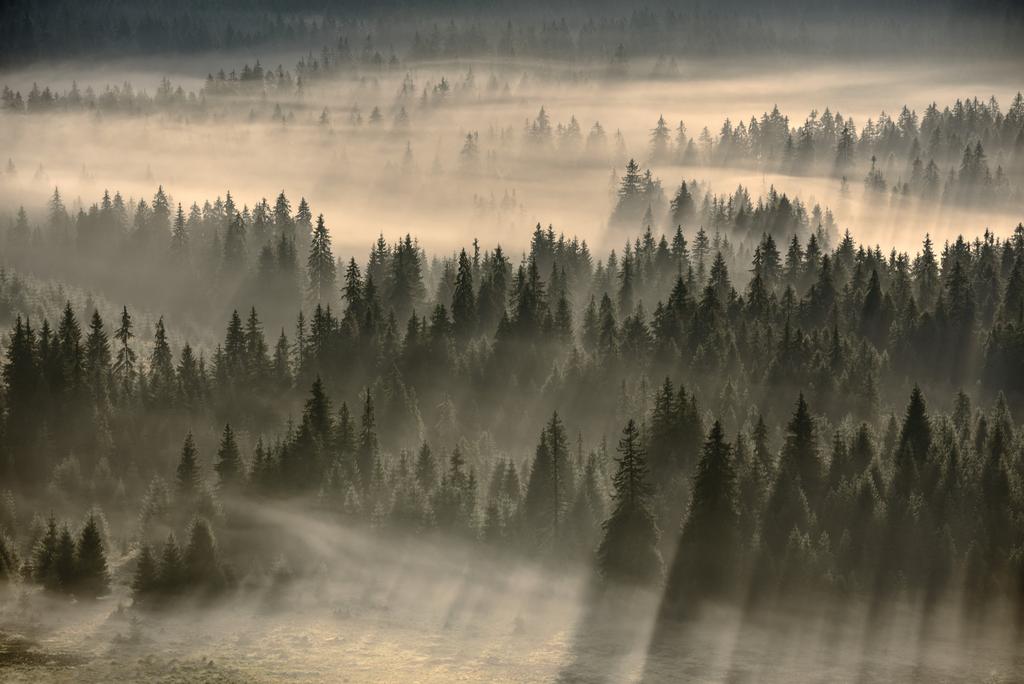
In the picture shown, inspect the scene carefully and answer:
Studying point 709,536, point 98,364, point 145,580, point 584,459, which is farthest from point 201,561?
point 98,364

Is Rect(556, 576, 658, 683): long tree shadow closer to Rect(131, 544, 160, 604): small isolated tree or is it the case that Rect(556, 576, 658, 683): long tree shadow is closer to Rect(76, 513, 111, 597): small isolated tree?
Rect(131, 544, 160, 604): small isolated tree

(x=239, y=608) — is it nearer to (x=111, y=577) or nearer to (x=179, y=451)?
(x=111, y=577)

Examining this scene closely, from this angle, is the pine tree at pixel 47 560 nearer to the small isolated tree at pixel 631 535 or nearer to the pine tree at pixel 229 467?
the pine tree at pixel 229 467

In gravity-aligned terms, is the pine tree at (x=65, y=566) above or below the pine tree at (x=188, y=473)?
below

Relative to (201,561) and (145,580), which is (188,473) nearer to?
(201,561)

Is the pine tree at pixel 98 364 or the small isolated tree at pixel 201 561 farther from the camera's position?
the pine tree at pixel 98 364

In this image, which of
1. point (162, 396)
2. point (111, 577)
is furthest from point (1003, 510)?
point (162, 396)

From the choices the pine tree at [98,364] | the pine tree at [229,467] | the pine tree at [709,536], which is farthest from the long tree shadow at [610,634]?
the pine tree at [98,364]

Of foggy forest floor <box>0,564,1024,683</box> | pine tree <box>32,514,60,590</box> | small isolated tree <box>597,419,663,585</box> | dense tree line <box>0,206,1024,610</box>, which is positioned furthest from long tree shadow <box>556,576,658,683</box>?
pine tree <box>32,514,60,590</box>
